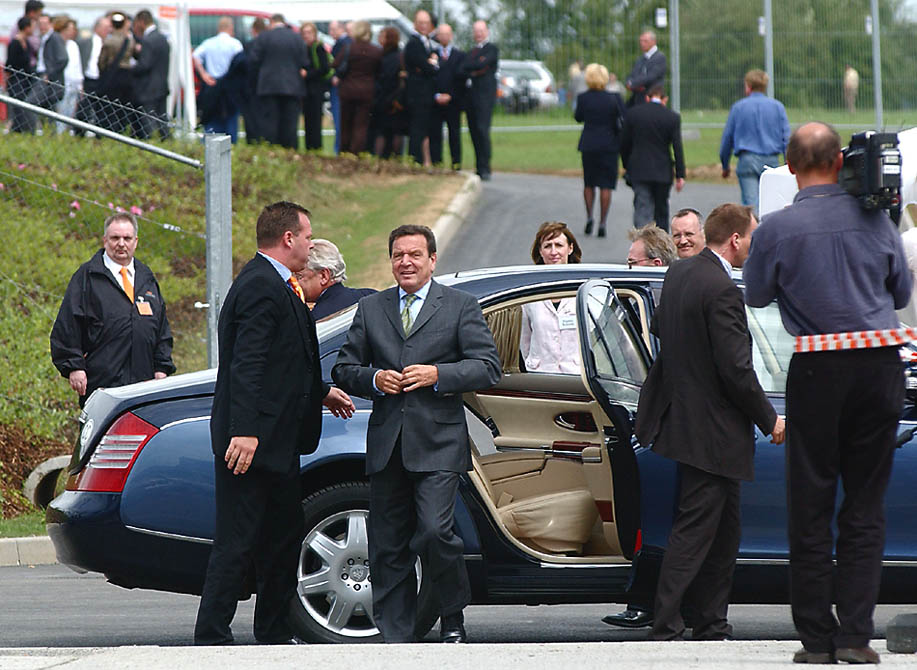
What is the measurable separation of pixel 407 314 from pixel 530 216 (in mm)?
13624

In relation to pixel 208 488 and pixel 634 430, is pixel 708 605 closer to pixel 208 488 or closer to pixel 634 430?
pixel 634 430

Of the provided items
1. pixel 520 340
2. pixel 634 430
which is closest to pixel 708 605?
pixel 634 430

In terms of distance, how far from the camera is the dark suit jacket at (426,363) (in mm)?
6488

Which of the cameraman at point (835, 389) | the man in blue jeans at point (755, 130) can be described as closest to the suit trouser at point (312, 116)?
the man in blue jeans at point (755, 130)

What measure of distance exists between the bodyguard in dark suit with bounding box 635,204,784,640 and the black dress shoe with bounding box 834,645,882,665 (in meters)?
1.12

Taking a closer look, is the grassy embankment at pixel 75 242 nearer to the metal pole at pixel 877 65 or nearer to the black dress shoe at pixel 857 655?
the black dress shoe at pixel 857 655

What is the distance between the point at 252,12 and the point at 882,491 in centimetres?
2286

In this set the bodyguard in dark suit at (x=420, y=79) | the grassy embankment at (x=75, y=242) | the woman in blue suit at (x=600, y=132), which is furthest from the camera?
the bodyguard in dark suit at (x=420, y=79)

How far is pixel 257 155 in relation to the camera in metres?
20.3

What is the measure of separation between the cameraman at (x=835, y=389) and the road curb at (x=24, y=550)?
544 centimetres

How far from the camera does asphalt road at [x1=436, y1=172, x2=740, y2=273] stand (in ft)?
56.9

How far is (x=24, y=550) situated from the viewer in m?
9.62

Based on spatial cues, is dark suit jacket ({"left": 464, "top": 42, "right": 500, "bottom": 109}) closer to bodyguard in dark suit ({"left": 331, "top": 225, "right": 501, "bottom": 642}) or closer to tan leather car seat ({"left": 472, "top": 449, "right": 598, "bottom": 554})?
tan leather car seat ({"left": 472, "top": 449, "right": 598, "bottom": 554})

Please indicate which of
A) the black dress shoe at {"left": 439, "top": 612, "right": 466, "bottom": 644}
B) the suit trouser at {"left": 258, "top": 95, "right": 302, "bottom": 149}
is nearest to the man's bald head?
the black dress shoe at {"left": 439, "top": 612, "right": 466, "bottom": 644}
